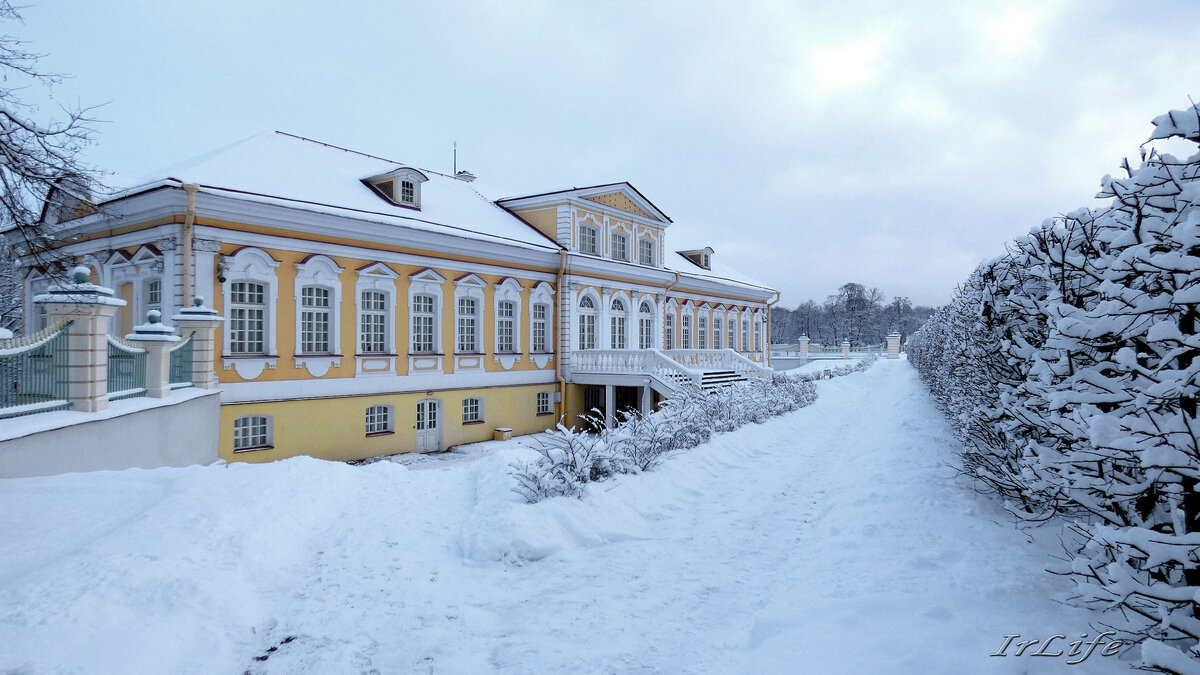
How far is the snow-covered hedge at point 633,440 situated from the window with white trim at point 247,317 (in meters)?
8.16

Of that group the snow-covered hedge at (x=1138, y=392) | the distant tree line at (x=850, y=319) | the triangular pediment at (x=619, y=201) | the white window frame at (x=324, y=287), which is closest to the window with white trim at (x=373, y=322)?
the white window frame at (x=324, y=287)

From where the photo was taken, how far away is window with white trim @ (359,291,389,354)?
15773 millimetres

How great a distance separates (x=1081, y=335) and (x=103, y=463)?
10.1 m

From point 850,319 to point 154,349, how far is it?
8956 cm

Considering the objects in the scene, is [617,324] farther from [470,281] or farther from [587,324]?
[470,281]

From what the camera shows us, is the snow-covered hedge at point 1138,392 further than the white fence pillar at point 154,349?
No

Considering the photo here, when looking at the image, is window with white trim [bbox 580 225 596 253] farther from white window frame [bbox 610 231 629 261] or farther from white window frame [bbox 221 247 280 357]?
white window frame [bbox 221 247 280 357]

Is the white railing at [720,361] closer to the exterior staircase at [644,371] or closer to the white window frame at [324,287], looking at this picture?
the exterior staircase at [644,371]

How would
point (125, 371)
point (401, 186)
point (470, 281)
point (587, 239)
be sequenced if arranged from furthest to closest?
point (587, 239), point (470, 281), point (401, 186), point (125, 371)

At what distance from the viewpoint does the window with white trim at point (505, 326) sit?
19.1 metres

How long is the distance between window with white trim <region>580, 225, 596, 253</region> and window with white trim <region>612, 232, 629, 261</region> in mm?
1185

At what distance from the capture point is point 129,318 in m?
14.6

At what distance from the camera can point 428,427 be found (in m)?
17.1

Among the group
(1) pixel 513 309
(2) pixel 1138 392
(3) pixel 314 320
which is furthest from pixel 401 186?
(2) pixel 1138 392
